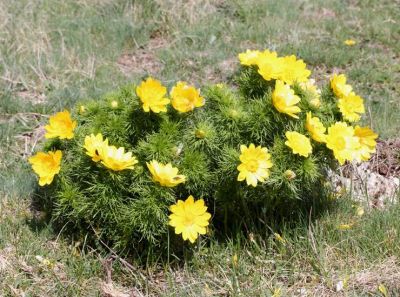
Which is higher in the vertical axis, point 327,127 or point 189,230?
point 327,127

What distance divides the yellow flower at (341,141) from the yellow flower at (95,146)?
92 cm

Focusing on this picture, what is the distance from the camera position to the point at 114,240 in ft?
7.67

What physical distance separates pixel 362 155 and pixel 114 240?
1.15 metres

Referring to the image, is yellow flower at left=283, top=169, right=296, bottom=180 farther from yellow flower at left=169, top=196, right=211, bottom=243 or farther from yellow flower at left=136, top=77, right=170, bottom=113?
yellow flower at left=136, top=77, right=170, bottom=113

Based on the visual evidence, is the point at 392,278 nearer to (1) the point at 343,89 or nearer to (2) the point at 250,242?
(2) the point at 250,242

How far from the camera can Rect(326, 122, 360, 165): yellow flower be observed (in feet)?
7.41

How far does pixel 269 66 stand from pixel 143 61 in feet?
6.95

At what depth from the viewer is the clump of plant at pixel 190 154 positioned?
7.23 feet

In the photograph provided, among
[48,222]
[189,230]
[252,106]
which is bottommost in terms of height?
[48,222]

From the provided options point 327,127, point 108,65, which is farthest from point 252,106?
point 108,65

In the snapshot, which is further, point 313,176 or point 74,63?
point 74,63

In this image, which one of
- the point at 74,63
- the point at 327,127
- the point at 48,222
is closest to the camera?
the point at 327,127

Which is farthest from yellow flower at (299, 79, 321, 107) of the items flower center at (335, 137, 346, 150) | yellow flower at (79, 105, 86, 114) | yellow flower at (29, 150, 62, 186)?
yellow flower at (29, 150, 62, 186)

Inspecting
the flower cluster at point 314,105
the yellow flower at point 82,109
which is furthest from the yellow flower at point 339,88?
the yellow flower at point 82,109
